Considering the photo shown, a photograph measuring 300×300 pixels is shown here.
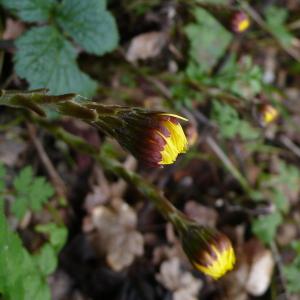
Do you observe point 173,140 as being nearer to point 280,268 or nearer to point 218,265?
point 218,265

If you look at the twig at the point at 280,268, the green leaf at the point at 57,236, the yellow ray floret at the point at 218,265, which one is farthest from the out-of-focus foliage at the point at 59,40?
the twig at the point at 280,268

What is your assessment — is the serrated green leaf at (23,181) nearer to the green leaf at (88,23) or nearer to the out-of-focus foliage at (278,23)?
the green leaf at (88,23)

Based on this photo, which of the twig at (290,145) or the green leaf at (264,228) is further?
the twig at (290,145)

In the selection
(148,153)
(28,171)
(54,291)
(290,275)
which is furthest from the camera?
(290,275)

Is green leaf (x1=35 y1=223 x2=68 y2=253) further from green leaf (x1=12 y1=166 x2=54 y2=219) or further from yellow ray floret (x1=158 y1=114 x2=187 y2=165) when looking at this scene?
yellow ray floret (x1=158 y1=114 x2=187 y2=165)


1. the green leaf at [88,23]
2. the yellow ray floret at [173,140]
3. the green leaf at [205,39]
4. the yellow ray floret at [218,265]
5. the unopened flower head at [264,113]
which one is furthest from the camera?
the green leaf at [205,39]

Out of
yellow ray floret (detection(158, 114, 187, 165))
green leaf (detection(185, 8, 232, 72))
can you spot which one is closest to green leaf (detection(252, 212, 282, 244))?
green leaf (detection(185, 8, 232, 72))

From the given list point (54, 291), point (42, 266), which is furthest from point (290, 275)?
point (42, 266)

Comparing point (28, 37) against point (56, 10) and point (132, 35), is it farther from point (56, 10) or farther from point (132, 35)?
point (132, 35)
